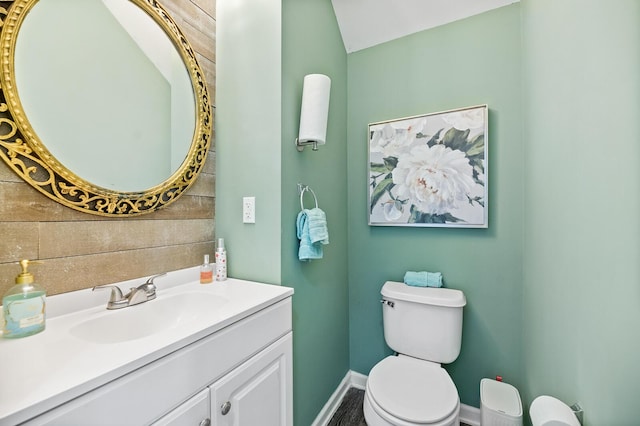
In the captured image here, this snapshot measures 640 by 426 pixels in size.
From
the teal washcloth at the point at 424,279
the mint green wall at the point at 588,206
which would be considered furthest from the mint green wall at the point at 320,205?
the mint green wall at the point at 588,206

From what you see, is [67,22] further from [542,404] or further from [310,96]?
[542,404]

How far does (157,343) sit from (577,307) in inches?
44.2

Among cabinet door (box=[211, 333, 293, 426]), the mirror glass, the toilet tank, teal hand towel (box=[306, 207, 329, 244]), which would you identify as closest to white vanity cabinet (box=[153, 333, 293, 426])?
cabinet door (box=[211, 333, 293, 426])

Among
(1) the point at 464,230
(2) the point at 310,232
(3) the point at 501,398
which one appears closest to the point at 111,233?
(2) the point at 310,232

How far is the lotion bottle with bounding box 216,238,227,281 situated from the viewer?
121cm

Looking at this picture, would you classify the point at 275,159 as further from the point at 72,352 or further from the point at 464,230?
the point at 464,230

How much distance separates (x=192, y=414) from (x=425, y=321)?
1.15m

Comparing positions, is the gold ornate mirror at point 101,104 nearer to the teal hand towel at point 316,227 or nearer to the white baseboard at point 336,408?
the teal hand towel at point 316,227

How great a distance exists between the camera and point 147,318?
94cm

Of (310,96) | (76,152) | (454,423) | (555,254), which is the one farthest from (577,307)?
(76,152)

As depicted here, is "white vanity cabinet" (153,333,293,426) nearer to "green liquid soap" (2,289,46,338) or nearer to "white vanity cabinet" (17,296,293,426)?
"white vanity cabinet" (17,296,293,426)

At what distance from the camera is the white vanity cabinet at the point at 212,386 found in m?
0.52

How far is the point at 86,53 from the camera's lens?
90cm

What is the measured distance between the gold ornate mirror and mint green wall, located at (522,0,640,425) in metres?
1.39
